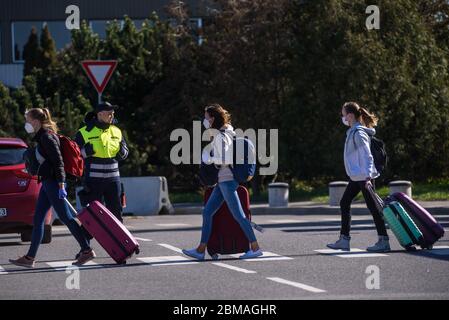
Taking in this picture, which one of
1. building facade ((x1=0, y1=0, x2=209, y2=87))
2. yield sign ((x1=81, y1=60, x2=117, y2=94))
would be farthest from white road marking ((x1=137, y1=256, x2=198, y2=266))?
building facade ((x1=0, y1=0, x2=209, y2=87))

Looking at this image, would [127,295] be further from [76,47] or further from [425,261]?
[76,47]

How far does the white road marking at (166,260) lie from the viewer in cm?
1341

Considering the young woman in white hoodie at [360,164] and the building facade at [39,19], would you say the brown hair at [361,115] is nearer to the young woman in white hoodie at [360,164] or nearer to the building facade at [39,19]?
the young woman in white hoodie at [360,164]

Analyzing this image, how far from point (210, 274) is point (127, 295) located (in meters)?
1.86

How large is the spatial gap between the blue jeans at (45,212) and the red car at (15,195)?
2818 mm

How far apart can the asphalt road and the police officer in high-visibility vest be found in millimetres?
758

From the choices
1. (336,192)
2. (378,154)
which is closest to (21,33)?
(336,192)

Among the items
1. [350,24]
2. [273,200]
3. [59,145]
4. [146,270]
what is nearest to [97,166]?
[59,145]

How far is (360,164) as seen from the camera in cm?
1413

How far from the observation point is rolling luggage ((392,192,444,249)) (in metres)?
14.2

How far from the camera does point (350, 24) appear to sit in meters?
31.3

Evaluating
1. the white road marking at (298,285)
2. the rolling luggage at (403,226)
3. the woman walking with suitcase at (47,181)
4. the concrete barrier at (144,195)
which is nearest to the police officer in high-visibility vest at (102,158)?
the woman walking with suitcase at (47,181)

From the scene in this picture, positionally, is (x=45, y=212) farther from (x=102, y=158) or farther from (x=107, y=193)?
(x=102, y=158)

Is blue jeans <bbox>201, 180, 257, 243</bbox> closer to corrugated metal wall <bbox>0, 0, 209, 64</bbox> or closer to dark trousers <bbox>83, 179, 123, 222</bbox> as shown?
dark trousers <bbox>83, 179, 123, 222</bbox>
